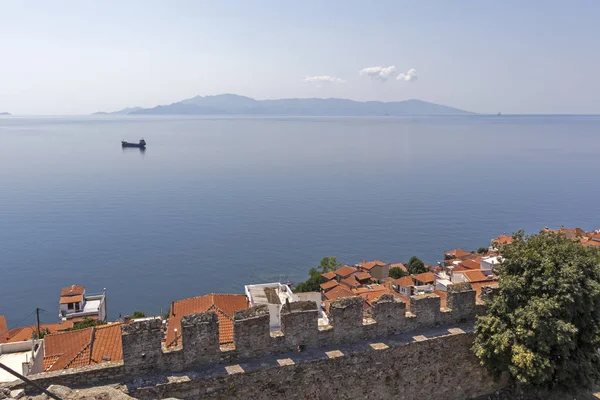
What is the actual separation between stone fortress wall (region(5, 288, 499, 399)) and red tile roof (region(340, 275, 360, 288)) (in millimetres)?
29952

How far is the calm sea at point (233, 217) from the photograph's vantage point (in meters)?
46.6

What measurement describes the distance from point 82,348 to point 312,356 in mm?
6827

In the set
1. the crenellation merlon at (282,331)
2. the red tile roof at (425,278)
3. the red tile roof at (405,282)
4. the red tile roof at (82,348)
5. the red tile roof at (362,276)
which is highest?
the crenellation merlon at (282,331)

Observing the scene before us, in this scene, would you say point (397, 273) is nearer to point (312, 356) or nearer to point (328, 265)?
point (328, 265)

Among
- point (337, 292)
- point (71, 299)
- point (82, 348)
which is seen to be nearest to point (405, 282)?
point (337, 292)

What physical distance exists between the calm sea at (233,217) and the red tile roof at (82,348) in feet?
89.3

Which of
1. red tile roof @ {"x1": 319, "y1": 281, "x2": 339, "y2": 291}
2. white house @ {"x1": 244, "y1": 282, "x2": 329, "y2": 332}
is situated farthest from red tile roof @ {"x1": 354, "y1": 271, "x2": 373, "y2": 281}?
white house @ {"x1": 244, "y1": 282, "x2": 329, "y2": 332}

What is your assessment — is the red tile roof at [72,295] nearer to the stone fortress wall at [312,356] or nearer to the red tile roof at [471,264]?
the stone fortress wall at [312,356]

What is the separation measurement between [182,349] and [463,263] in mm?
36711

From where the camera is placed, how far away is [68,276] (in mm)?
46125

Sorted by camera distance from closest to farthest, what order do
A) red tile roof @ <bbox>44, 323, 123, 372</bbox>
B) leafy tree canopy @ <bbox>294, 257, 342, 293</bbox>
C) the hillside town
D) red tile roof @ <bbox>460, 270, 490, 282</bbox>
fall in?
red tile roof @ <bbox>44, 323, 123, 372</bbox>
the hillside town
red tile roof @ <bbox>460, 270, 490, 282</bbox>
leafy tree canopy @ <bbox>294, 257, 342, 293</bbox>

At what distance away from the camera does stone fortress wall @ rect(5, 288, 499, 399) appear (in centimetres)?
807

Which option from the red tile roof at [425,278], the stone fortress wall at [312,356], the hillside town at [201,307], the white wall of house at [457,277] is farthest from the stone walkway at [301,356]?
the red tile roof at [425,278]

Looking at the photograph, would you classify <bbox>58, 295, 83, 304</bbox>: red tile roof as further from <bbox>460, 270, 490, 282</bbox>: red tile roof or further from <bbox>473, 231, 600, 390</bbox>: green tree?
<bbox>473, 231, 600, 390</bbox>: green tree
